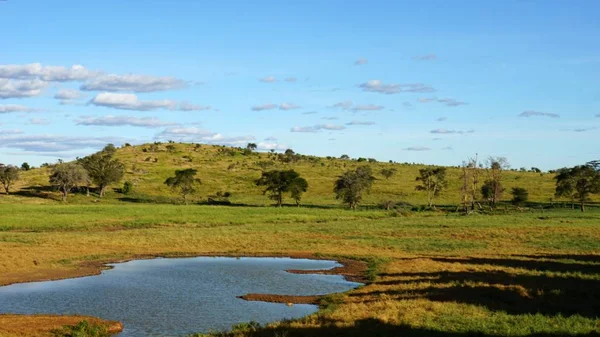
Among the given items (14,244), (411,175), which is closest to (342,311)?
(14,244)

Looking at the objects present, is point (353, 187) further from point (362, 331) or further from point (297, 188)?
point (362, 331)

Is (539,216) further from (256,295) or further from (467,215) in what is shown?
(256,295)

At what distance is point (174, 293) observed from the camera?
113ft

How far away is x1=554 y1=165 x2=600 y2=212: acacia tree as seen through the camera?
344ft

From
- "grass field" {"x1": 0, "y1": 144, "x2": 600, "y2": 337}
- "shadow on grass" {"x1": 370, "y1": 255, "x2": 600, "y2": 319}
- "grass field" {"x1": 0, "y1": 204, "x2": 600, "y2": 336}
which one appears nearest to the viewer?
"grass field" {"x1": 0, "y1": 204, "x2": 600, "y2": 336}

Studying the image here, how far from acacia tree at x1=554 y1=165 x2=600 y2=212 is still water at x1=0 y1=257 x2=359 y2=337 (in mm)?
72030

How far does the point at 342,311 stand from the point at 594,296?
11.5 meters

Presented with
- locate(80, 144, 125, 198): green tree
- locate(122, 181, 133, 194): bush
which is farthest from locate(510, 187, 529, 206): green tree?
locate(80, 144, 125, 198): green tree

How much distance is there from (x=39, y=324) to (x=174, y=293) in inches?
377

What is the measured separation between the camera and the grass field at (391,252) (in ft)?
79.8

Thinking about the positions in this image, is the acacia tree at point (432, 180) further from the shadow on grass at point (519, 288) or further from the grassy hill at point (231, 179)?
the shadow on grass at point (519, 288)

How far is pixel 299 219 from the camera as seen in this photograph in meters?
83.7

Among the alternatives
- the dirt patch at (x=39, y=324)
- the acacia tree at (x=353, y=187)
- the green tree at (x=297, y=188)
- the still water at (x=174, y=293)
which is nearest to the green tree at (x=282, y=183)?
the green tree at (x=297, y=188)

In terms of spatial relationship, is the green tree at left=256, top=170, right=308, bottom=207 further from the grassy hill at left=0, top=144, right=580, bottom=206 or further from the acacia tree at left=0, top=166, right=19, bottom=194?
the acacia tree at left=0, top=166, right=19, bottom=194
